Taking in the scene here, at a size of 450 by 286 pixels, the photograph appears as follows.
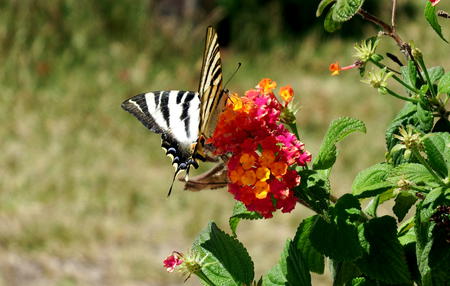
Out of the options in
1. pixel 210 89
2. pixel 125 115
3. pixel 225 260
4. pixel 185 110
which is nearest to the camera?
pixel 225 260

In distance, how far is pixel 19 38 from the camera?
5551mm

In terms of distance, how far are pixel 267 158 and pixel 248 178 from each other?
0.12 ft

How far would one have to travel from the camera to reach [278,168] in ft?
3.01

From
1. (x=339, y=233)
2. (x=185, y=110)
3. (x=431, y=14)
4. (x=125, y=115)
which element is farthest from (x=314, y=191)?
(x=125, y=115)

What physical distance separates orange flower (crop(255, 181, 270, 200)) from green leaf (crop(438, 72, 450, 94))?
32cm

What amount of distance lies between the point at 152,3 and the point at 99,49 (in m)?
0.82

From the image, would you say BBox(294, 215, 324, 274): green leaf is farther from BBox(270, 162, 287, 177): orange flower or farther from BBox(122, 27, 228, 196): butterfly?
BBox(122, 27, 228, 196): butterfly

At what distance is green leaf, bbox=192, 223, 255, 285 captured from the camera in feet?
3.30

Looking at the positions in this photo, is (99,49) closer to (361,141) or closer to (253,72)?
(253,72)

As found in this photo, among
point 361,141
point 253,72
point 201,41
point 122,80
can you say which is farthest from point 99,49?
point 361,141

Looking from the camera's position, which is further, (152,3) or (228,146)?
(152,3)

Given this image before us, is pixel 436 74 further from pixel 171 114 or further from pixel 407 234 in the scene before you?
pixel 171 114

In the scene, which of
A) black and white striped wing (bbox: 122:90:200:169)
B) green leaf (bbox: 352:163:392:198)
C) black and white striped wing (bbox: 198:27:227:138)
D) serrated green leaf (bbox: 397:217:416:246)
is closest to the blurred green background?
black and white striped wing (bbox: 122:90:200:169)

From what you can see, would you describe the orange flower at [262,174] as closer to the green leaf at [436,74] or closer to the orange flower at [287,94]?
the orange flower at [287,94]
